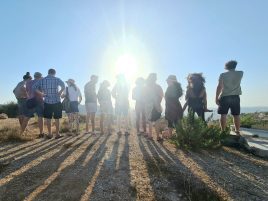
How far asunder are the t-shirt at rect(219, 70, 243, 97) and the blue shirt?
4730 mm

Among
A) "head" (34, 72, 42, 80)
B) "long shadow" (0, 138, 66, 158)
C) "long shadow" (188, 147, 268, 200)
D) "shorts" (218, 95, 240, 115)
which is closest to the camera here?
"long shadow" (188, 147, 268, 200)

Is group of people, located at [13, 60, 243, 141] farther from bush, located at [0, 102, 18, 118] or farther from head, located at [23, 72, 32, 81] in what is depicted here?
bush, located at [0, 102, 18, 118]

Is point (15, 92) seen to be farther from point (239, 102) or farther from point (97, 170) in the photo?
point (239, 102)

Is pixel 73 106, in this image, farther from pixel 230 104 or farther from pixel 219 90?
pixel 230 104

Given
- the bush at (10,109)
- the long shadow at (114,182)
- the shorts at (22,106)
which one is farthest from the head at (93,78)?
the bush at (10,109)

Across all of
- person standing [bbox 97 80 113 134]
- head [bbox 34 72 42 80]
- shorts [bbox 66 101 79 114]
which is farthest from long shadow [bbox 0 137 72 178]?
person standing [bbox 97 80 113 134]

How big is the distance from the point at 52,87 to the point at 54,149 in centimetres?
256

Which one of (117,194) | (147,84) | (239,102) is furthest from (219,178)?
(147,84)

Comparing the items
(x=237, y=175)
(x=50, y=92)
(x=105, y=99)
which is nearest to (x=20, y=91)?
(x=50, y=92)

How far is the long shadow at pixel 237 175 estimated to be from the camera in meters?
5.59

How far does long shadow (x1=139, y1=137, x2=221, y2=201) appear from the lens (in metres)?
5.30

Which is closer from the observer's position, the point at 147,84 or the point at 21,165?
the point at 21,165

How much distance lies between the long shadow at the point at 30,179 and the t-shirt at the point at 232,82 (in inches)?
181

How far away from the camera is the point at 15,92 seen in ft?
36.0
